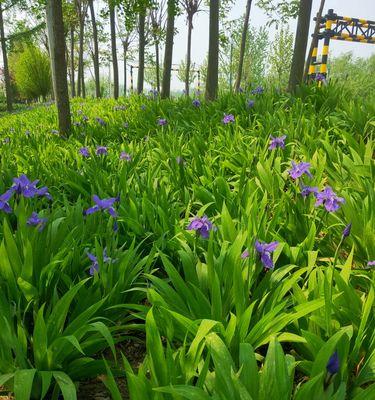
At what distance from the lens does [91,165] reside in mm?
3377

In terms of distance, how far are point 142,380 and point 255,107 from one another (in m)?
3.99

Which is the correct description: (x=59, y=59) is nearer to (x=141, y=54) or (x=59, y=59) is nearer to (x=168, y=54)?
(x=168, y=54)

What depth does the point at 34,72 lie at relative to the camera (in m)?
27.8

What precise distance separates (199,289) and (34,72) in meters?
30.1

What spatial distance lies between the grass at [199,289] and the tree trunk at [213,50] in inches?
155

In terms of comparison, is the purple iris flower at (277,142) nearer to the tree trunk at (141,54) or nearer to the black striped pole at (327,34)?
the black striped pole at (327,34)

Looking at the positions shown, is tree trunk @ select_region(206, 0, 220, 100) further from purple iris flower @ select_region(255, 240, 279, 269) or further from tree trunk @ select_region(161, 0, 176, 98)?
purple iris flower @ select_region(255, 240, 279, 269)

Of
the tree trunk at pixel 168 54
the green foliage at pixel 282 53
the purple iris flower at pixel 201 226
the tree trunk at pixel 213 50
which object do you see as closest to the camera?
the purple iris flower at pixel 201 226

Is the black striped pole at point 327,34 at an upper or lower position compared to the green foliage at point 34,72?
upper

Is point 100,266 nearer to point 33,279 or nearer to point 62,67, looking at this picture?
point 33,279

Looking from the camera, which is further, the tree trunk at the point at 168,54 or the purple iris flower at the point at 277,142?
the tree trunk at the point at 168,54

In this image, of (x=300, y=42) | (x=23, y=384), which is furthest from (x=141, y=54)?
(x=23, y=384)

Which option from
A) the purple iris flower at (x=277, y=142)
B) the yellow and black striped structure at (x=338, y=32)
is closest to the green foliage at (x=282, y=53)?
the yellow and black striped structure at (x=338, y=32)

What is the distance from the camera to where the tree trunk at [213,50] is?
6.73 m
